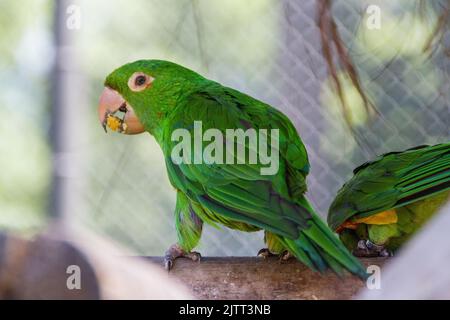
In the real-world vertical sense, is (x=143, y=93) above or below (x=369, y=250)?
above

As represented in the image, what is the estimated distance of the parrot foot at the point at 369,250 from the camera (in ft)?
3.49

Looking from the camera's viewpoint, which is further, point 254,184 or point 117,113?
point 117,113

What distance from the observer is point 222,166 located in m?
0.98

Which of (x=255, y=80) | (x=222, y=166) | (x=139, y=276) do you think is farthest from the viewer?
(x=255, y=80)

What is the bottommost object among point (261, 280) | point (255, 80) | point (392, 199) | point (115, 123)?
point (261, 280)

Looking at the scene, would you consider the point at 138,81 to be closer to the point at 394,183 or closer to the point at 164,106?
the point at 164,106

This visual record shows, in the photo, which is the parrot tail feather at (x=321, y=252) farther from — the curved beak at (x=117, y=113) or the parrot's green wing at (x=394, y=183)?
the curved beak at (x=117, y=113)

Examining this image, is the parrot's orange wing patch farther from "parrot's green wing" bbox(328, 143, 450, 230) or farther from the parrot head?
the parrot head

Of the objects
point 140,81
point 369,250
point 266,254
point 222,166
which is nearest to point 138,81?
point 140,81

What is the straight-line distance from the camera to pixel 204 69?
4.43 feet

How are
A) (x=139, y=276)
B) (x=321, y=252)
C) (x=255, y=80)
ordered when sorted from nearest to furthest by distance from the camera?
(x=321, y=252) → (x=139, y=276) → (x=255, y=80)

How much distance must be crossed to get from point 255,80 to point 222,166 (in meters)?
0.47

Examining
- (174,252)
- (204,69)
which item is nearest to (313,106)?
(204,69)
